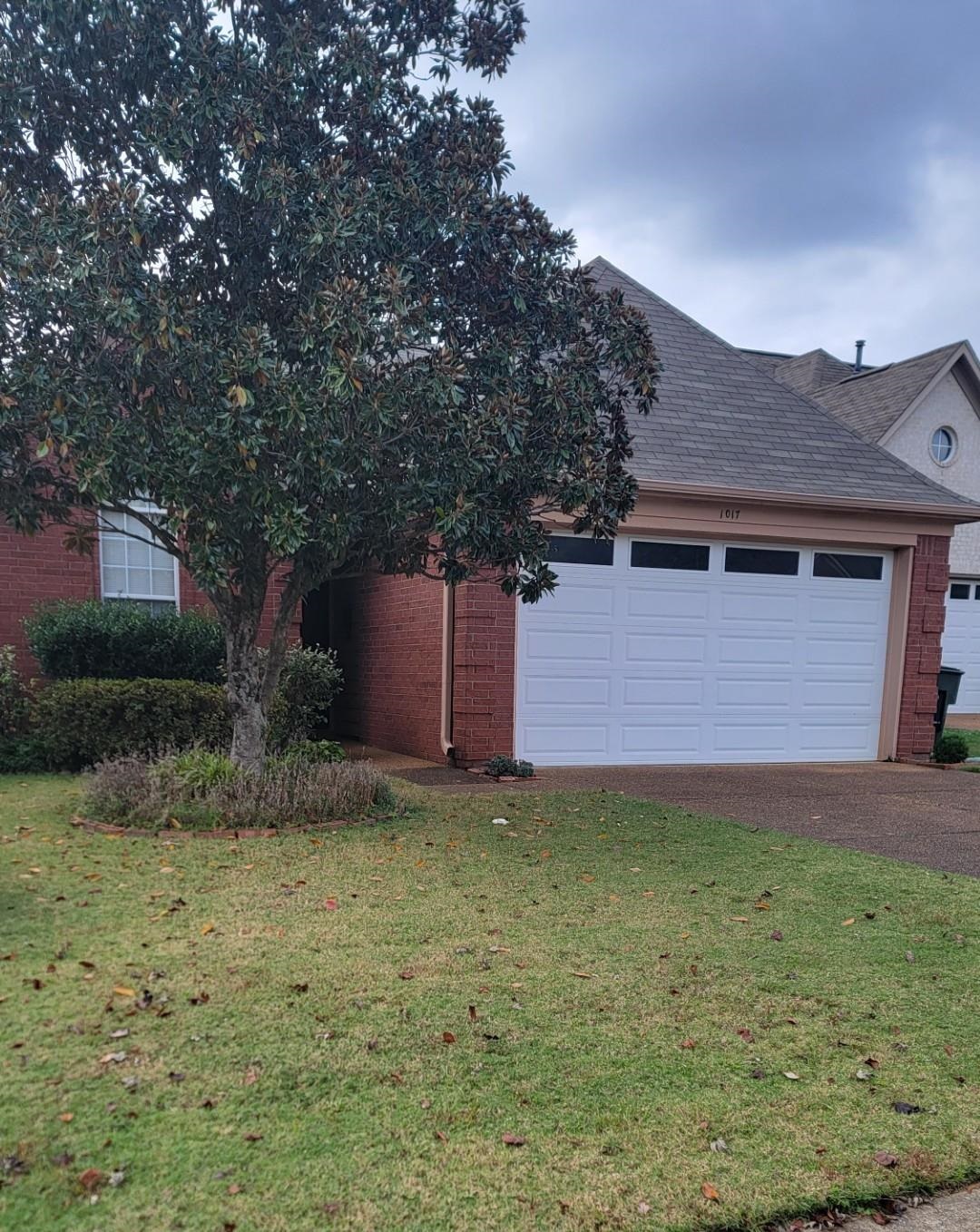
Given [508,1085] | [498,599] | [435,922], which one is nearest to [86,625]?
[498,599]

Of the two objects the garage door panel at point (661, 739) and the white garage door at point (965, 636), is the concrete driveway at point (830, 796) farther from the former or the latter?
the white garage door at point (965, 636)

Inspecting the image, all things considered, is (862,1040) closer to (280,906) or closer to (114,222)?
(280,906)

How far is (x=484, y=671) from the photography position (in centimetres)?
902

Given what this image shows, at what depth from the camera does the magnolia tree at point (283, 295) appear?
4805 mm

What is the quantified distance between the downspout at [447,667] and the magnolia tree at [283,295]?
10.5 feet

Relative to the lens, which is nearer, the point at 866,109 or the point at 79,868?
the point at 79,868

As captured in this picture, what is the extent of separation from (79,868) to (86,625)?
4536mm

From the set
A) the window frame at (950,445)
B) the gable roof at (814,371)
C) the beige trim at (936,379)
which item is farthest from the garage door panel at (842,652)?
the gable roof at (814,371)

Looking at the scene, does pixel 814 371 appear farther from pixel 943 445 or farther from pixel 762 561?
pixel 762 561

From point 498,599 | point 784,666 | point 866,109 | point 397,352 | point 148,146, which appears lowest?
point 784,666

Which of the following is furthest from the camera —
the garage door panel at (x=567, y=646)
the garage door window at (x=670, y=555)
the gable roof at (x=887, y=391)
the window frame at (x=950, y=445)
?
the window frame at (x=950, y=445)

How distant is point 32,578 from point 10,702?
5.27 ft

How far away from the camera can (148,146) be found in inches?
201

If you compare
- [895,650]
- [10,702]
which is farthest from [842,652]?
[10,702]
